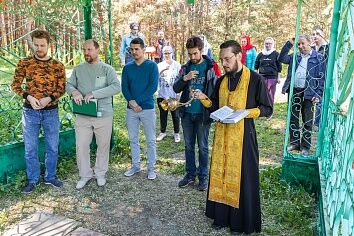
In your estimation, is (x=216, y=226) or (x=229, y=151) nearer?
(x=229, y=151)

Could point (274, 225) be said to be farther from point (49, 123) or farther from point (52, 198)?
point (49, 123)

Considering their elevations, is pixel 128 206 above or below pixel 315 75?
below

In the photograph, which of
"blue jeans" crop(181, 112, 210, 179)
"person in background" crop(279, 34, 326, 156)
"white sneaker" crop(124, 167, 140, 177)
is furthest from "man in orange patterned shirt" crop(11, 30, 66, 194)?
"person in background" crop(279, 34, 326, 156)

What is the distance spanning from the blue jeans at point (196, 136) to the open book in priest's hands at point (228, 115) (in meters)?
0.91

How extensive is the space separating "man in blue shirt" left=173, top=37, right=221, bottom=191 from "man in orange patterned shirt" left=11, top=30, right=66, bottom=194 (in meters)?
1.42

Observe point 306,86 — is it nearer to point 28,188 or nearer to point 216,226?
point 216,226

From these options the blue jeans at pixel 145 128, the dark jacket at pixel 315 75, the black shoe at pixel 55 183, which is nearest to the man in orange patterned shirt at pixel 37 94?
the black shoe at pixel 55 183

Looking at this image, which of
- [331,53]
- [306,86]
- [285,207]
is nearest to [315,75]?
[306,86]

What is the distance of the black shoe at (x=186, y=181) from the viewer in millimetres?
4865

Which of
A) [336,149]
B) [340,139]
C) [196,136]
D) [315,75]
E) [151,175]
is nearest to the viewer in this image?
[340,139]

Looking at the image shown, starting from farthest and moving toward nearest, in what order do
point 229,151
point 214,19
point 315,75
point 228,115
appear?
point 214,19
point 315,75
point 229,151
point 228,115

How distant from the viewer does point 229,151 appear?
3.61m

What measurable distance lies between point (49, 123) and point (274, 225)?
9.05 ft

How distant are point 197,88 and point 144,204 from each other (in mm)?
1449
